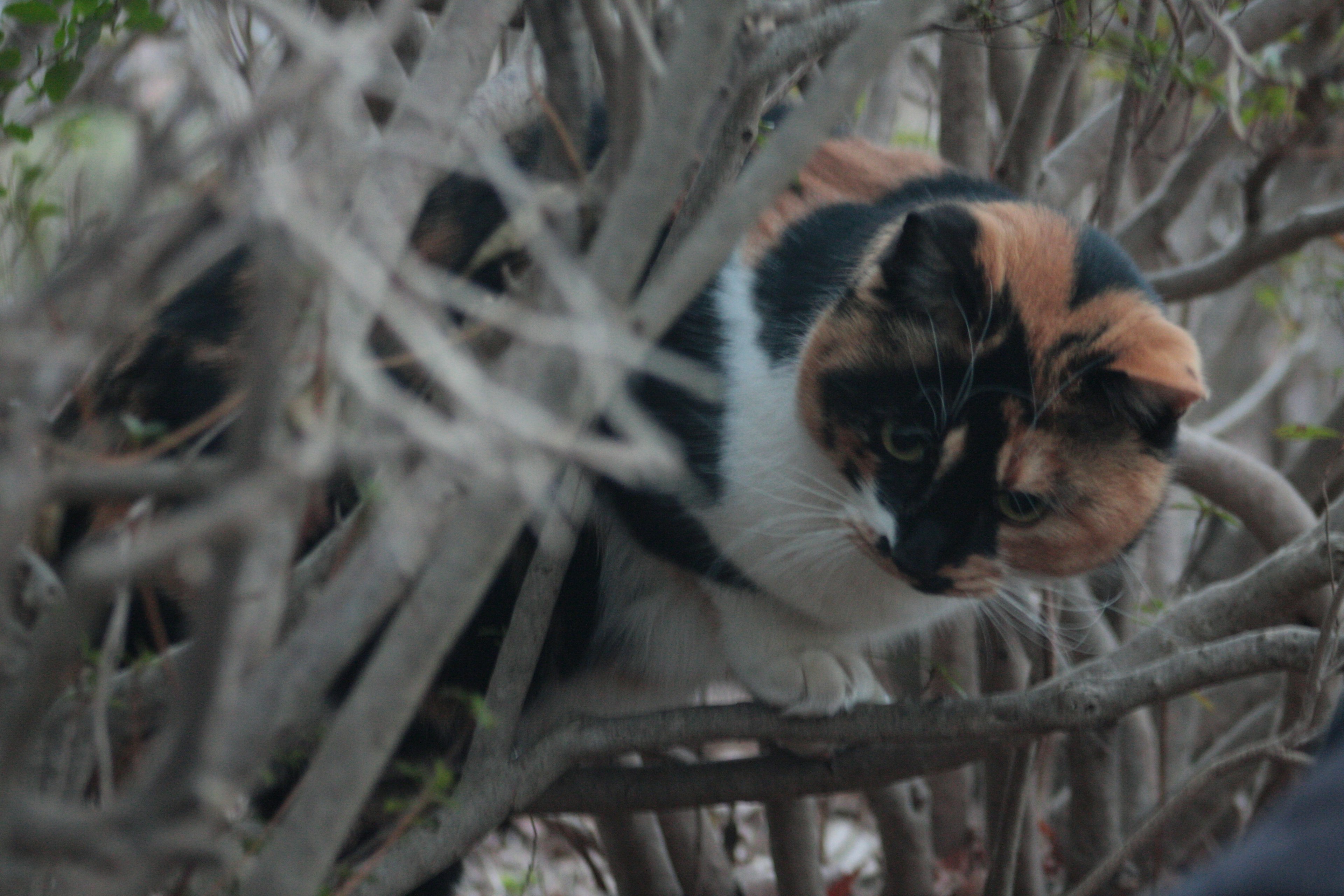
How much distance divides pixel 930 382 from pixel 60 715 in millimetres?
1205

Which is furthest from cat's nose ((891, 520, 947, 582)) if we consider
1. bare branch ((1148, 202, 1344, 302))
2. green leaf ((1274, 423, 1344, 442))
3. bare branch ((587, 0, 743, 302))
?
bare branch ((1148, 202, 1344, 302))

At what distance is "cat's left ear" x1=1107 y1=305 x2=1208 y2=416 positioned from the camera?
63.0 inches

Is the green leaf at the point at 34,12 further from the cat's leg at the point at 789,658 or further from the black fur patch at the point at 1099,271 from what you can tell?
the black fur patch at the point at 1099,271

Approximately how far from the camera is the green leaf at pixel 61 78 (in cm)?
161

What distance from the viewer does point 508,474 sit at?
2.59 feet

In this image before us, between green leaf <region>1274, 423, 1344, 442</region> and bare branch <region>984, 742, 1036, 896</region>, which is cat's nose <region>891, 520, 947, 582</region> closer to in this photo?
bare branch <region>984, 742, 1036, 896</region>

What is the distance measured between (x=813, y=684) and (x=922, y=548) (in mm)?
345

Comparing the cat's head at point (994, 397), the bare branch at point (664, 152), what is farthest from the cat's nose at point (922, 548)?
the bare branch at point (664, 152)

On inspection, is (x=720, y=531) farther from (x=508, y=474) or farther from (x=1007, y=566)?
(x=508, y=474)

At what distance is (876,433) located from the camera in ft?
5.80

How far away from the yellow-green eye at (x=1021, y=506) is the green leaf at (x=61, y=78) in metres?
1.45

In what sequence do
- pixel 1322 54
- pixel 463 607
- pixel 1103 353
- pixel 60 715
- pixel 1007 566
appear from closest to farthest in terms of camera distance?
pixel 463 607 < pixel 60 715 < pixel 1103 353 < pixel 1007 566 < pixel 1322 54

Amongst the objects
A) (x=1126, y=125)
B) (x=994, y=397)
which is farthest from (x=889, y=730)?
(x=1126, y=125)

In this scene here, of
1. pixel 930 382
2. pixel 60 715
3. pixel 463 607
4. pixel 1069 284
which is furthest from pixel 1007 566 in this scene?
pixel 60 715
